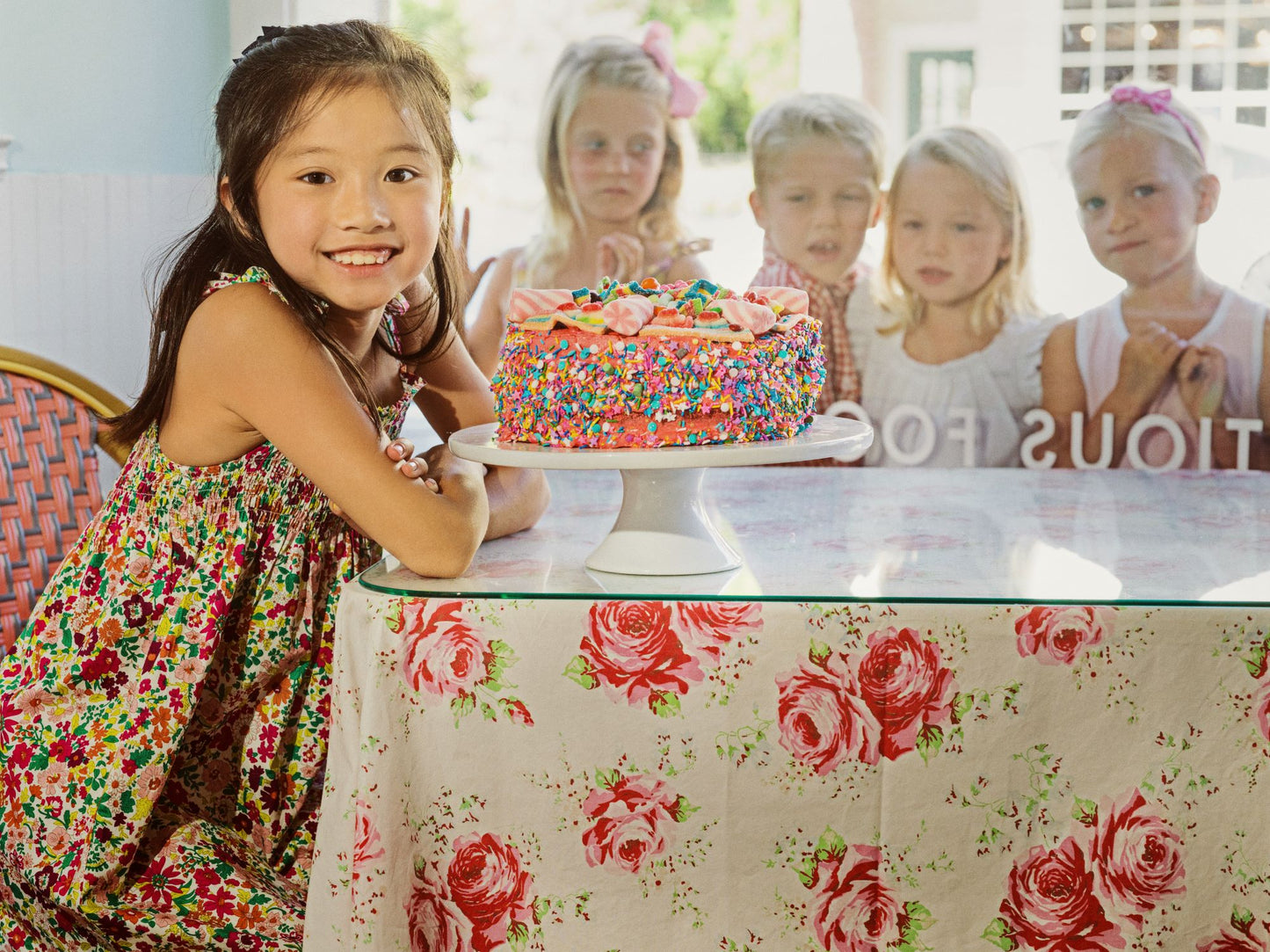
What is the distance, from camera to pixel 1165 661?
1114mm

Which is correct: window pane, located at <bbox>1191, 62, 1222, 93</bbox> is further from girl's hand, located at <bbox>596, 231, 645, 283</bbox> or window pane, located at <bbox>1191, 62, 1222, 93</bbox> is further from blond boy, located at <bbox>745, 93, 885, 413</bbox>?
girl's hand, located at <bbox>596, 231, 645, 283</bbox>

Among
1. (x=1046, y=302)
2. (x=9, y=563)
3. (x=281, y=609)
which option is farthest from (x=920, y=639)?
(x=1046, y=302)

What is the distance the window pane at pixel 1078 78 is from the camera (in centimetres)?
233

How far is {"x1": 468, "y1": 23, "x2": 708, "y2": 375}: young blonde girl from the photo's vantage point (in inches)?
96.8

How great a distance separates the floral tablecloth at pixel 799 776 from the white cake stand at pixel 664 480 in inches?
4.2

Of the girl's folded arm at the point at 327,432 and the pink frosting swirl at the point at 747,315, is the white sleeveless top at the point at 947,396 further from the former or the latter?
the girl's folded arm at the point at 327,432

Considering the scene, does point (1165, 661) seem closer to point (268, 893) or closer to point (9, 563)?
point (268, 893)

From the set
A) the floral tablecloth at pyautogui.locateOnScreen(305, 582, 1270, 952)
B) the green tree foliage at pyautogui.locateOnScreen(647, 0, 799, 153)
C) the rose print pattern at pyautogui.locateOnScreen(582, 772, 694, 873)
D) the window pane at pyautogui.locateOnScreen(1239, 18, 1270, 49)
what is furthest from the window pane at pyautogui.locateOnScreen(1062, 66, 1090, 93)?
the rose print pattern at pyautogui.locateOnScreen(582, 772, 694, 873)

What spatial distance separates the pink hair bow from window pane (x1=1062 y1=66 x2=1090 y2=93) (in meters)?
0.65

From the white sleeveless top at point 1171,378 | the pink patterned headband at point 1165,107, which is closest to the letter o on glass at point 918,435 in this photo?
the white sleeveless top at point 1171,378

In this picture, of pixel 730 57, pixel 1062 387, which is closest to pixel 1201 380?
pixel 1062 387

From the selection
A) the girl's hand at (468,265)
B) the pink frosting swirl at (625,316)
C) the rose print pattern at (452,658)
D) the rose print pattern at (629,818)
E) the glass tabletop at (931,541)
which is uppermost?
the girl's hand at (468,265)

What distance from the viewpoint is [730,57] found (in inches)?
98.0

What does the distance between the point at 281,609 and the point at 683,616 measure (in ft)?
1.44
